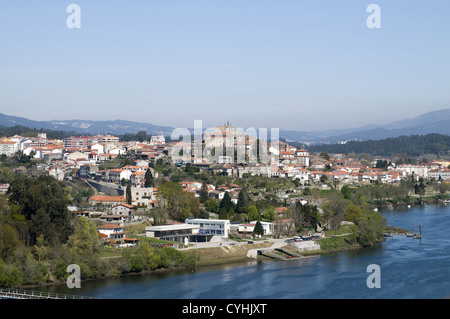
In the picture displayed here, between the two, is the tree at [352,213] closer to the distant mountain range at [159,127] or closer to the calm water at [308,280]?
the calm water at [308,280]

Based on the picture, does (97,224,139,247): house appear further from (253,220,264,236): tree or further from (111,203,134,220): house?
(253,220,264,236): tree

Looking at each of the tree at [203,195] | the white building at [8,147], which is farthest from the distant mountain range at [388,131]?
the tree at [203,195]

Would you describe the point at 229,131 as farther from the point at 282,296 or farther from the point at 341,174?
the point at 282,296

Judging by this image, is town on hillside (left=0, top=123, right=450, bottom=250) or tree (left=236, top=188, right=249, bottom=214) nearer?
town on hillside (left=0, top=123, right=450, bottom=250)

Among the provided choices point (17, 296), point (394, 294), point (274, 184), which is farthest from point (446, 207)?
point (17, 296)

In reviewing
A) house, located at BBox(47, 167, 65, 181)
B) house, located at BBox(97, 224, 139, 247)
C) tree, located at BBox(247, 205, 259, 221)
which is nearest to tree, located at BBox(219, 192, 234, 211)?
tree, located at BBox(247, 205, 259, 221)
